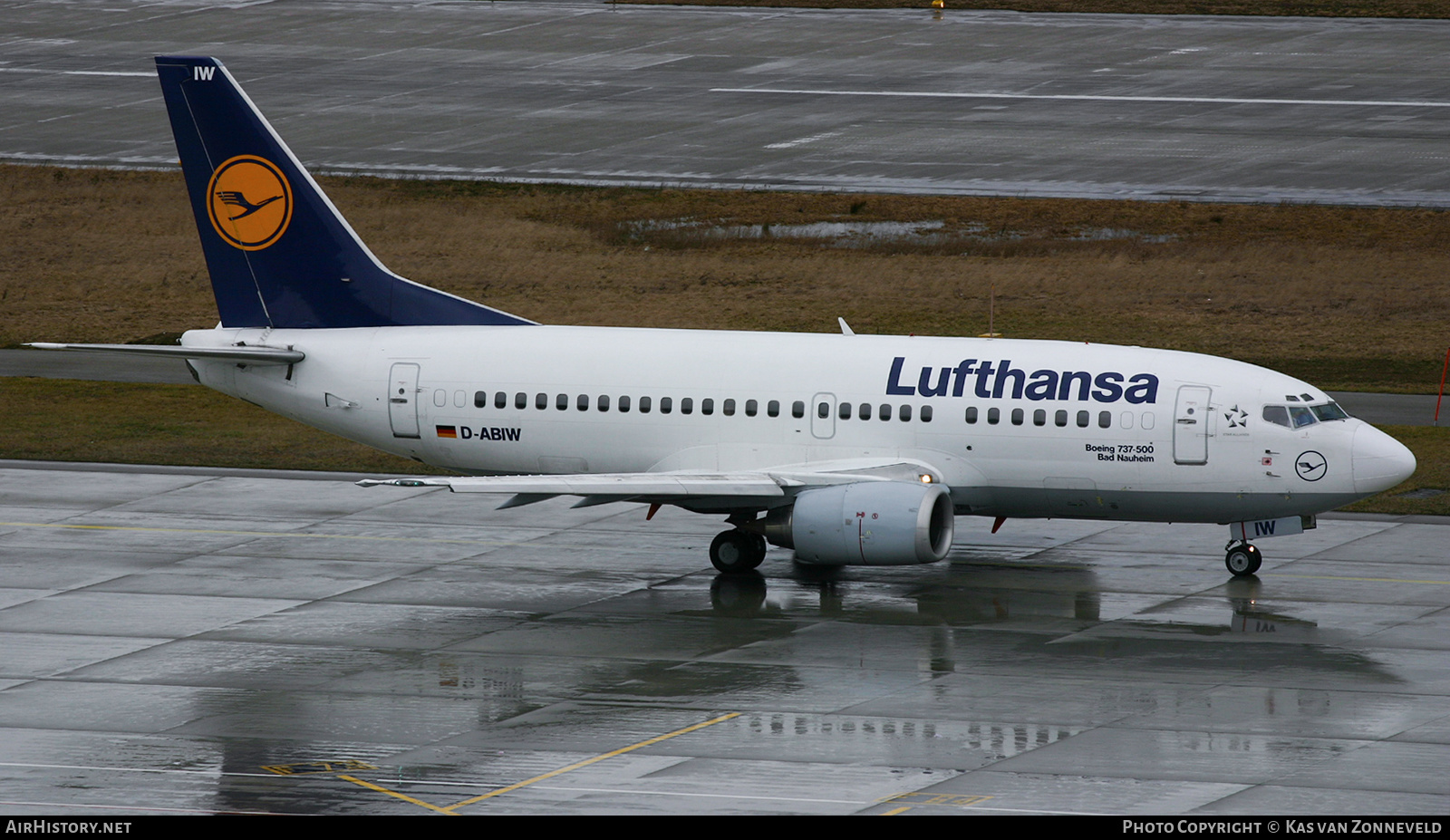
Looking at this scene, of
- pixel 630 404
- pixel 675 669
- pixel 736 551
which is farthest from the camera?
pixel 630 404

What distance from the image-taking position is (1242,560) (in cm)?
3184

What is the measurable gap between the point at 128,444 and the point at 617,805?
26.3 m

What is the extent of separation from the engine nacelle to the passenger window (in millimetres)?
5586

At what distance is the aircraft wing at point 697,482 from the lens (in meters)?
29.4

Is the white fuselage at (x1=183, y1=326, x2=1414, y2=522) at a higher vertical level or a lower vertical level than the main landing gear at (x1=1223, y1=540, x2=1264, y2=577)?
higher

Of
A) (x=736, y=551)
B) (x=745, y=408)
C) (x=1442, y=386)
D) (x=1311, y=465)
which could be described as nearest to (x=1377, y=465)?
(x=1311, y=465)

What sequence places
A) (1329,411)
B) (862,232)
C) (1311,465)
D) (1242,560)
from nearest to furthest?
1. (1311,465)
2. (1329,411)
3. (1242,560)
4. (862,232)

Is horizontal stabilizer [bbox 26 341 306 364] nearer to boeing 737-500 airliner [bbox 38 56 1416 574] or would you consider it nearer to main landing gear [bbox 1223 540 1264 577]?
boeing 737-500 airliner [bbox 38 56 1416 574]

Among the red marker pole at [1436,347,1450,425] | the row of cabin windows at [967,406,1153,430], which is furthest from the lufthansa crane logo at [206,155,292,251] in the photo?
the red marker pole at [1436,347,1450,425]

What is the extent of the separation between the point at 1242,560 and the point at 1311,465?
2.19 metres

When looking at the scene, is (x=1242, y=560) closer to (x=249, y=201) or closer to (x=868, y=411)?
(x=868, y=411)

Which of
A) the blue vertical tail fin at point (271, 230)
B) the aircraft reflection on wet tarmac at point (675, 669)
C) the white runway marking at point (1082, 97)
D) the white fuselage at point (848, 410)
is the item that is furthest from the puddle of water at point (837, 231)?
the white fuselage at point (848, 410)

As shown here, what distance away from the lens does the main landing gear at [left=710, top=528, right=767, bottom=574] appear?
32094mm

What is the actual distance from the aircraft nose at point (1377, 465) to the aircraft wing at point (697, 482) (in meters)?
6.85
